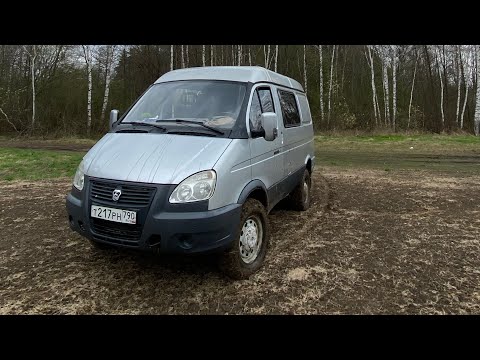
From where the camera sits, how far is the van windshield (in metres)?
3.75

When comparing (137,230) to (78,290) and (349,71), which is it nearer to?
(78,290)

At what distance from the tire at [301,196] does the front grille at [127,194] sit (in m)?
3.20

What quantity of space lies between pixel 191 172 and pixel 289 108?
278 centimetres

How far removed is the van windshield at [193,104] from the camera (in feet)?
12.3

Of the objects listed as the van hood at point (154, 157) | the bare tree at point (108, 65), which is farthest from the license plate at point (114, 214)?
the bare tree at point (108, 65)

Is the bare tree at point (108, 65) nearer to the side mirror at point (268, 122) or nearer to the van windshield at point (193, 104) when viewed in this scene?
the van windshield at point (193, 104)

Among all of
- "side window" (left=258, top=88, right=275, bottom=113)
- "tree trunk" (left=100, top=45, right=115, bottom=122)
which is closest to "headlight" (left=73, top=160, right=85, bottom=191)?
"side window" (left=258, top=88, right=275, bottom=113)

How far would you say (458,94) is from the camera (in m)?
29.1

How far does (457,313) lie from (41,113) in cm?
2542

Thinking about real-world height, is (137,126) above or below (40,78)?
below

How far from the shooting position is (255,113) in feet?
13.0

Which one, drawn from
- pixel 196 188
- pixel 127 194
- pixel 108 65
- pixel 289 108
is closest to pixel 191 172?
pixel 196 188

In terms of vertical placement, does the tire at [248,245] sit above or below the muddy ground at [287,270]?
above
